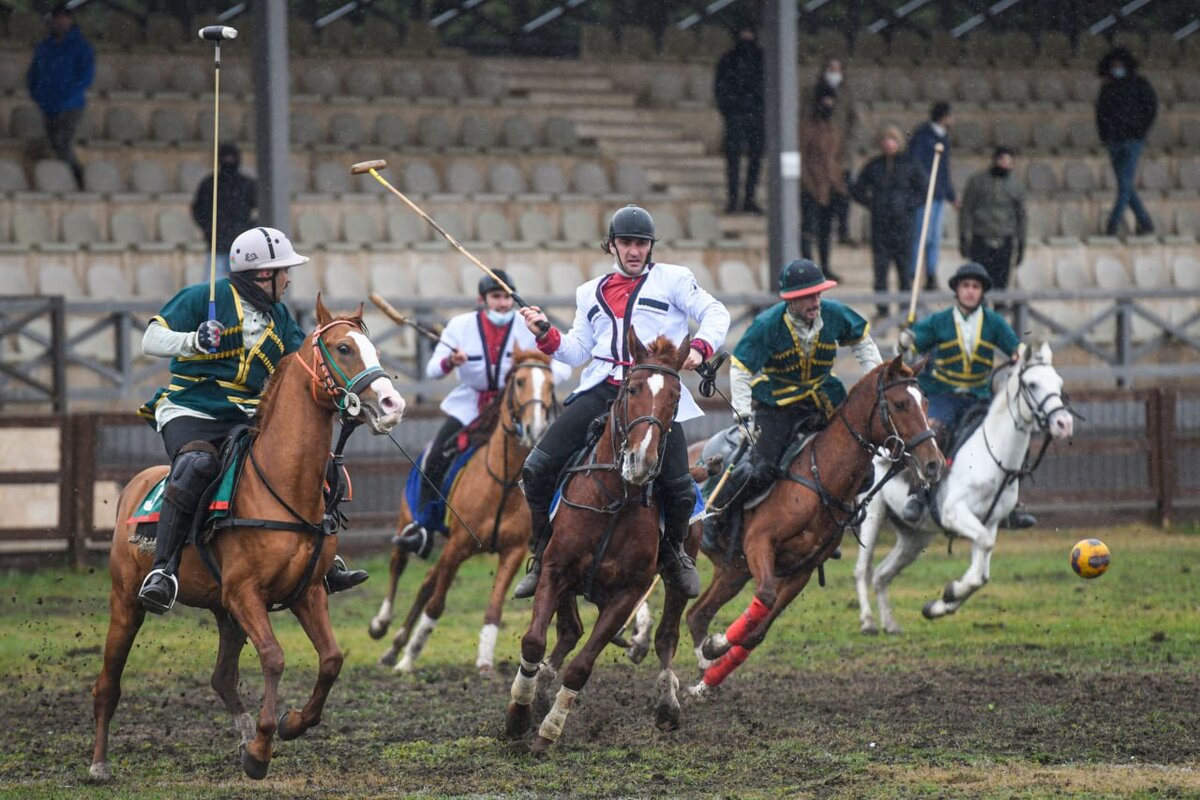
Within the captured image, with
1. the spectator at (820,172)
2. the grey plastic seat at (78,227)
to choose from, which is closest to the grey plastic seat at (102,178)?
the grey plastic seat at (78,227)

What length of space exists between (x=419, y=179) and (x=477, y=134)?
172cm

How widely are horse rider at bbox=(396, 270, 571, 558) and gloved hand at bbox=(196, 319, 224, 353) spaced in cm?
467

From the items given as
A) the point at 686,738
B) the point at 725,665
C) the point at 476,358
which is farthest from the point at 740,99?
the point at 686,738

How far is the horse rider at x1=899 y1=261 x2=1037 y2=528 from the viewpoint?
1484cm

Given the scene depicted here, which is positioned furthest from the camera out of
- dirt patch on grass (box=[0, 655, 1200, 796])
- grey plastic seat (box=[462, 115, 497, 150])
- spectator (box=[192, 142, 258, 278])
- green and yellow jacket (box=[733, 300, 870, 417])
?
grey plastic seat (box=[462, 115, 497, 150])

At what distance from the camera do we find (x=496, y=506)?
13.1 meters

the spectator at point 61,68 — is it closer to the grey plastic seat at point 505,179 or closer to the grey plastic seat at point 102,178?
the grey plastic seat at point 102,178

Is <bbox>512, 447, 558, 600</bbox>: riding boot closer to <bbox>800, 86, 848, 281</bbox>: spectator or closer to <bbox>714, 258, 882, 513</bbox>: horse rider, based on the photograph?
<bbox>714, 258, 882, 513</bbox>: horse rider

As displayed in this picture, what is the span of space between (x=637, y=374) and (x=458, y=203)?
13.8 meters

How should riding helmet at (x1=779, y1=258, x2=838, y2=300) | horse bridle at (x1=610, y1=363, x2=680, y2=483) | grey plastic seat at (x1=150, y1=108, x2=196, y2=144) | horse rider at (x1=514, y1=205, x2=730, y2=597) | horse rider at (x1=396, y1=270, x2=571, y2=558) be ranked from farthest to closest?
1. grey plastic seat at (x1=150, y1=108, x2=196, y2=144)
2. horse rider at (x1=396, y1=270, x2=571, y2=558)
3. riding helmet at (x1=779, y1=258, x2=838, y2=300)
4. horse rider at (x1=514, y1=205, x2=730, y2=597)
5. horse bridle at (x1=610, y1=363, x2=680, y2=483)

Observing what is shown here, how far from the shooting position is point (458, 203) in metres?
22.9

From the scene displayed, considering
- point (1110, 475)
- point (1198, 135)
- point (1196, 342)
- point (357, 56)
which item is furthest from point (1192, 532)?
point (357, 56)

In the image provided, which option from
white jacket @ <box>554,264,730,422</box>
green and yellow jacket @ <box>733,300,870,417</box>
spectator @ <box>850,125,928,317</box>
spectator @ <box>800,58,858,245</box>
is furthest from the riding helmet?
spectator @ <box>800,58,858,245</box>

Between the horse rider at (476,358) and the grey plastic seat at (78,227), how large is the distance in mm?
8247
